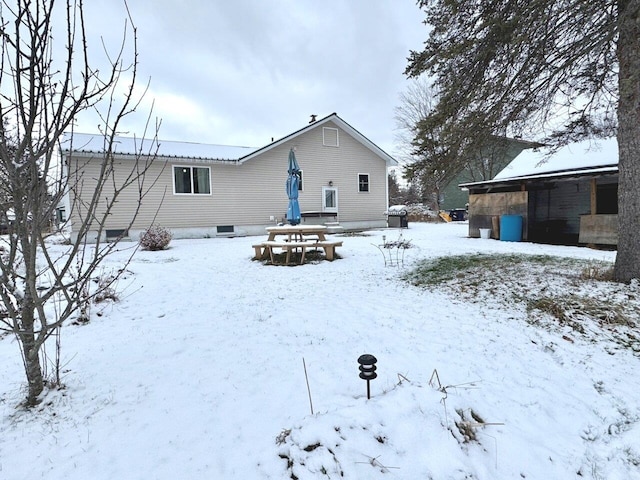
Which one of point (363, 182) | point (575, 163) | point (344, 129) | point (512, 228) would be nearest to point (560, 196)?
point (575, 163)

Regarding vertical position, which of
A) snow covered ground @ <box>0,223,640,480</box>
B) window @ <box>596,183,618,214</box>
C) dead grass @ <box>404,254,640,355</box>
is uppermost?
window @ <box>596,183,618,214</box>

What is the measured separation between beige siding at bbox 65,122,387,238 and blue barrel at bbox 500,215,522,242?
8.19 m

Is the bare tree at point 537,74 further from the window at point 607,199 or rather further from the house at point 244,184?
the house at point 244,184

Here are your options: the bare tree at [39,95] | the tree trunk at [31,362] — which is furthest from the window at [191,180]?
the bare tree at [39,95]

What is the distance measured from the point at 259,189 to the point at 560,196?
1281 cm

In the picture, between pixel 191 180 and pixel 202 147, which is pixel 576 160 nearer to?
pixel 191 180

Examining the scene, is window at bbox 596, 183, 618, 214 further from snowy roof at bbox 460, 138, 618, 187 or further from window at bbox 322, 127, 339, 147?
window at bbox 322, 127, 339, 147

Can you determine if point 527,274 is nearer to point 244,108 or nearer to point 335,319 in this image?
point 335,319

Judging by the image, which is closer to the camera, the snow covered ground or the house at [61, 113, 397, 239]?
the snow covered ground

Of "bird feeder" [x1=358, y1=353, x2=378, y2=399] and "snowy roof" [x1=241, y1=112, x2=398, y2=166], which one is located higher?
"snowy roof" [x1=241, y1=112, x2=398, y2=166]

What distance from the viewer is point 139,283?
19.1 ft

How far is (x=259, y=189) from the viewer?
15.6 m

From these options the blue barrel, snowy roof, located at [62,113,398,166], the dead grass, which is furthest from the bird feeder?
snowy roof, located at [62,113,398,166]

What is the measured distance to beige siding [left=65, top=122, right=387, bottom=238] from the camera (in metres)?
13.2
